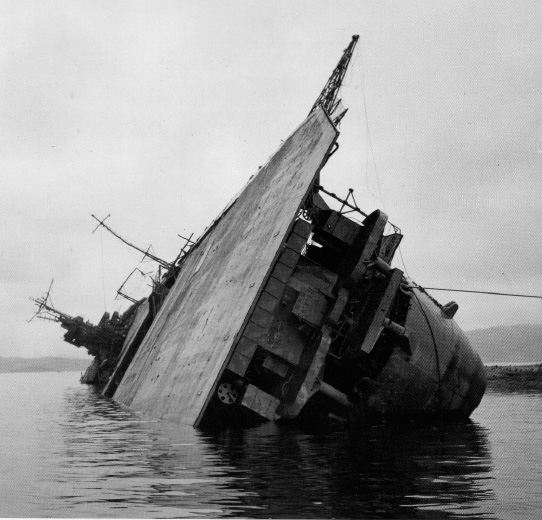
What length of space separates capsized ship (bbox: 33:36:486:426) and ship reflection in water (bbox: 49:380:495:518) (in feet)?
3.17

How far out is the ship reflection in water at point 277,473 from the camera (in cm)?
613

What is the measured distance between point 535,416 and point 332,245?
762 cm

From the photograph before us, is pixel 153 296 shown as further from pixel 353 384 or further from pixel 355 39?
pixel 353 384

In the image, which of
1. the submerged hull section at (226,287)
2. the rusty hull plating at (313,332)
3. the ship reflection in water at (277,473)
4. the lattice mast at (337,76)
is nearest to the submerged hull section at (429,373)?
the rusty hull plating at (313,332)

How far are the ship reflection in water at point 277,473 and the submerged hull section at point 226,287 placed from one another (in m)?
1.83

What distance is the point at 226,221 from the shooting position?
24.6 meters

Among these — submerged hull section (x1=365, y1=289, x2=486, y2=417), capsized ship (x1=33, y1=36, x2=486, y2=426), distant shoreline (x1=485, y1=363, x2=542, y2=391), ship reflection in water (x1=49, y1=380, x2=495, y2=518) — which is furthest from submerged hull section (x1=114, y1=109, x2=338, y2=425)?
distant shoreline (x1=485, y1=363, x2=542, y2=391)

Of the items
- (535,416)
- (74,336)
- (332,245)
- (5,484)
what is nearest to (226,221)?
(332,245)

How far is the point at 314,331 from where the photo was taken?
13.8 metres

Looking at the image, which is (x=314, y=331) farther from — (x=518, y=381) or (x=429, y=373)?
A: (x=518, y=381)

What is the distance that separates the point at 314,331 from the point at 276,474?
6.19 meters

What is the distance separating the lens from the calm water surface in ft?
20.1

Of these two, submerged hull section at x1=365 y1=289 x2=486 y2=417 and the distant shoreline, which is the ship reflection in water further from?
the distant shoreline

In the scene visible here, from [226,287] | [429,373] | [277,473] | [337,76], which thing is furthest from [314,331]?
[337,76]
